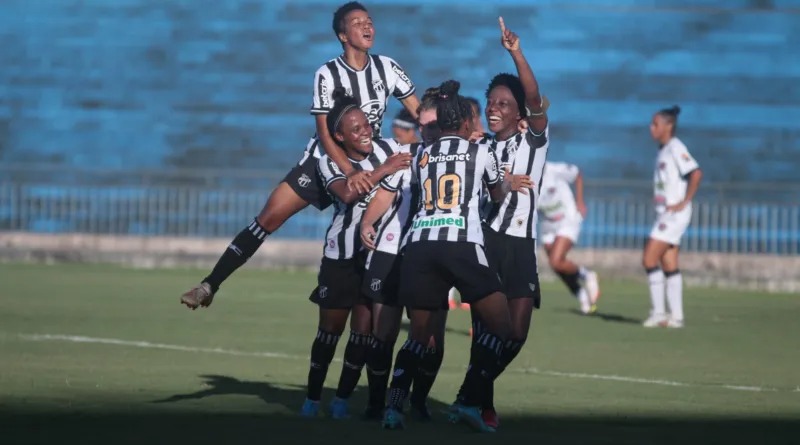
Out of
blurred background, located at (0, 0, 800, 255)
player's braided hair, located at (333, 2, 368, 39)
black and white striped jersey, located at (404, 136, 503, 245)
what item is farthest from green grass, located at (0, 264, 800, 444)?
blurred background, located at (0, 0, 800, 255)

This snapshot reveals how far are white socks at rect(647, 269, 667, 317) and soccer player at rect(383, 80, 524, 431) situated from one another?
9.14 m

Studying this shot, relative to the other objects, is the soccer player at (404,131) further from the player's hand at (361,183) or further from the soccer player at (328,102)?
the player's hand at (361,183)

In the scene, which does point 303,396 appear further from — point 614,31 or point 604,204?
point 614,31

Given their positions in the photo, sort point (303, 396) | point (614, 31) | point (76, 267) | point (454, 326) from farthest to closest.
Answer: point (614, 31) → point (76, 267) → point (454, 326) → point (303, 396)

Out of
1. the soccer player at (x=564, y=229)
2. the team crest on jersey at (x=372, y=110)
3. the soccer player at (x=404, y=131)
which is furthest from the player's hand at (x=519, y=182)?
the soccer player at (x=564, y=229)

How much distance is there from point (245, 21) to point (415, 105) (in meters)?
19.7

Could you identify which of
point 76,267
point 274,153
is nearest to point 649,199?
point 274,153

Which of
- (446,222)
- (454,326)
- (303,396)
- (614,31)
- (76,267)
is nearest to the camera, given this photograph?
(446,222)

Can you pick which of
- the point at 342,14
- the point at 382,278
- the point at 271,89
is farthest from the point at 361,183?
the point at 271,89

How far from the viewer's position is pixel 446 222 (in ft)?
28.5

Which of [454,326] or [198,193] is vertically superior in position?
[198,193]

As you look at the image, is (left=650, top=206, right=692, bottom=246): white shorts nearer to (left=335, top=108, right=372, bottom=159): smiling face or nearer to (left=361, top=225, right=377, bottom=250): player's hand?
(left=335, top=108, right=372, bottom=159): smiling face

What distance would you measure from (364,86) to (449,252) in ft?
7.12

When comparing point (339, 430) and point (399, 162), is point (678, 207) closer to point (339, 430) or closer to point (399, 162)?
point (399, 162)
